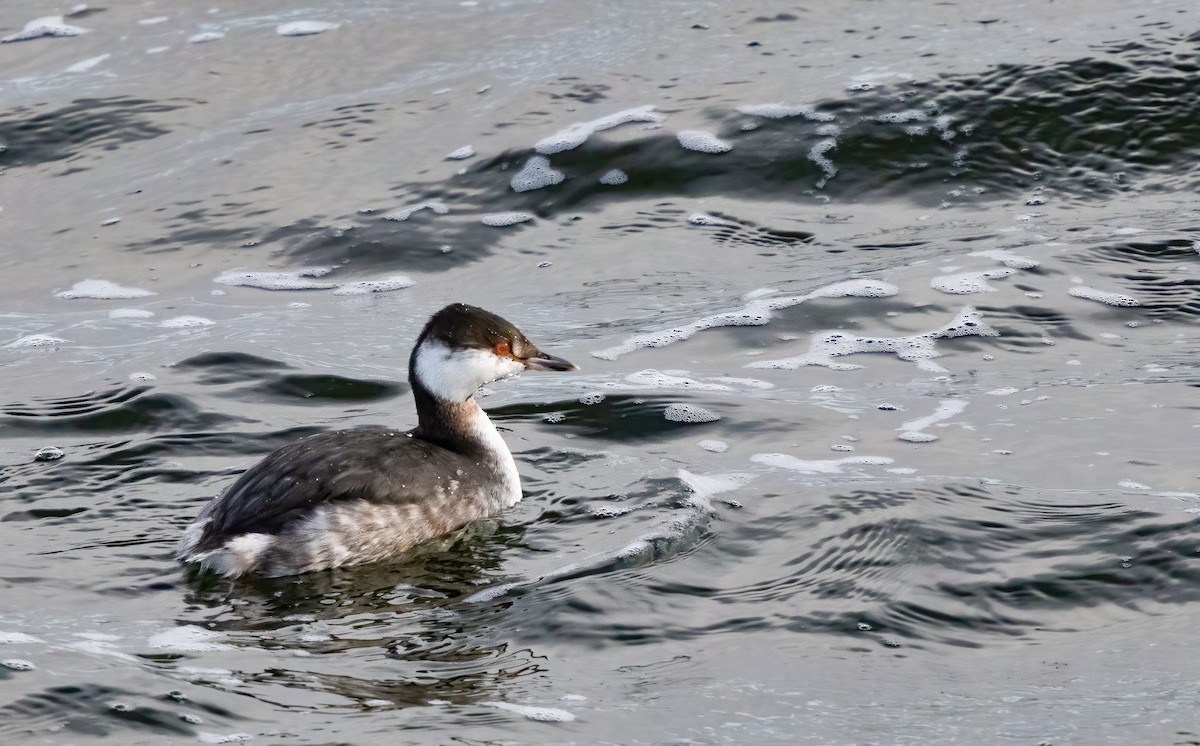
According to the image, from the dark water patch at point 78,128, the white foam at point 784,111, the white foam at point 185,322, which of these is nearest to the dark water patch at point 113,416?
the white foam at point 185,322

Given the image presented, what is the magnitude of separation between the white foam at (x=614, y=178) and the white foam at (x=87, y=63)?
16.1 ft

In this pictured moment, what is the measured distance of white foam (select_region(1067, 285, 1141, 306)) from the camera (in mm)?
8562

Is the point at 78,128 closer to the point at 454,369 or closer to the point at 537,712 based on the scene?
the point at 454,369

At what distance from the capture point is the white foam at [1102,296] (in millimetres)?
8562

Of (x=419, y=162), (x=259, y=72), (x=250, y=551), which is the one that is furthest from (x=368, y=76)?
(x=250, y=551)

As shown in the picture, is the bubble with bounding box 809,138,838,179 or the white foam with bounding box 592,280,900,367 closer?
the white foam with bounding box 592,280,900,367

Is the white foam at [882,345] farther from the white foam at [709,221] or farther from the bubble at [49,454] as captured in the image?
the bubble at [49,454]

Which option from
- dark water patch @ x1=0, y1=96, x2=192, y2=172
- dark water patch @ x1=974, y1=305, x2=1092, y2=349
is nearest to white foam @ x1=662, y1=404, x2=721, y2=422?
dark water patch @ x1=974, y1=305, x2=1092, y2=349

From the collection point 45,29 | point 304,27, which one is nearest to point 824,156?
point 304,27

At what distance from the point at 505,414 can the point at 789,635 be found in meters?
3.07

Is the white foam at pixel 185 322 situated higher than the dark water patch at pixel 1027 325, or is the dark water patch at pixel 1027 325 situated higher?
the white foam at pixel 185 322

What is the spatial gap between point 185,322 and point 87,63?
4.83 metres

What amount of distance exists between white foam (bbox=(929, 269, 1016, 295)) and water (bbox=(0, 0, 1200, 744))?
0.09ft

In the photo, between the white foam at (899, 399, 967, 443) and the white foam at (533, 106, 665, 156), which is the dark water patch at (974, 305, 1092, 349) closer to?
the white foam at (899, 399, 967, 443)
